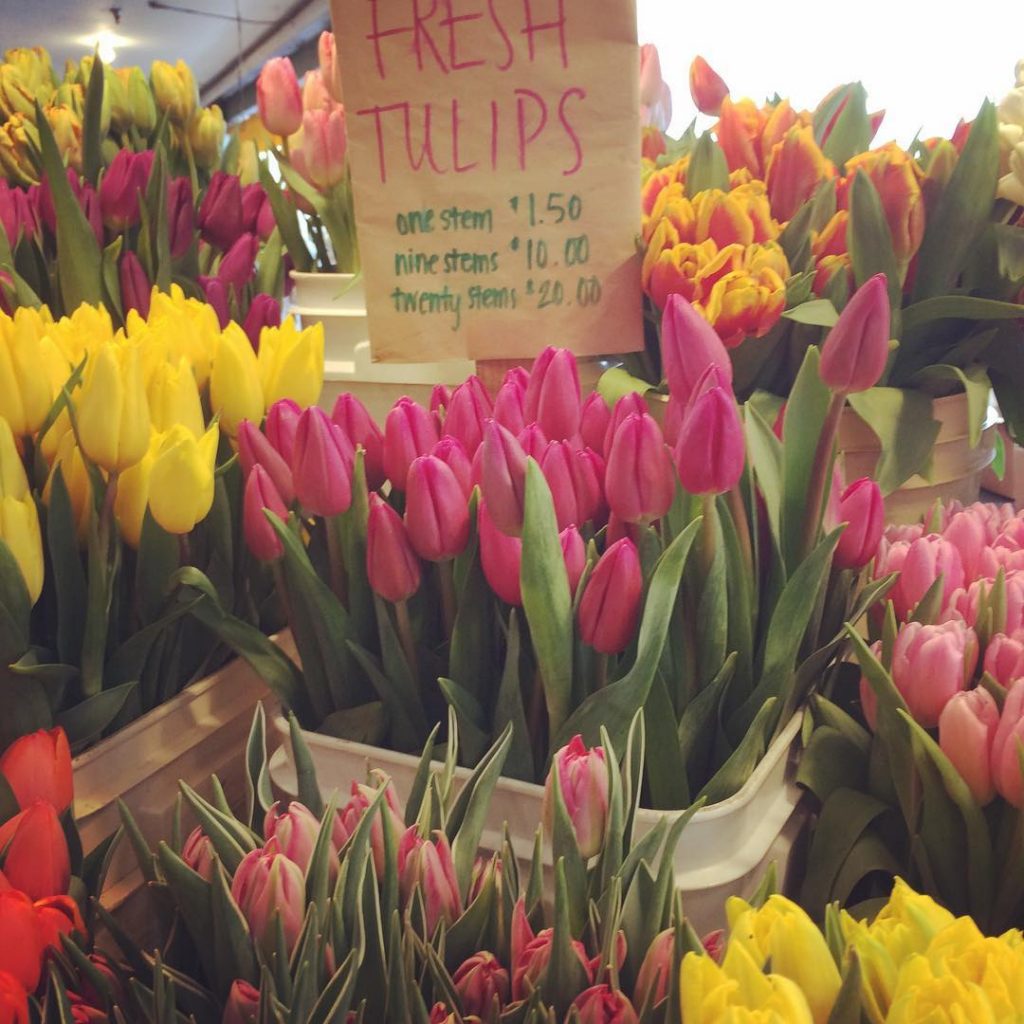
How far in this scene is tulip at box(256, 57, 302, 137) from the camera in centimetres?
100

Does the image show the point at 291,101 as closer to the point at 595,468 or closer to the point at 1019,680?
the point at 595,468

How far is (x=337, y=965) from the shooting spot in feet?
0.99

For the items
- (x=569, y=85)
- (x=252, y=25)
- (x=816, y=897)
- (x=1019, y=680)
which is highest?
(x=252, y=25)

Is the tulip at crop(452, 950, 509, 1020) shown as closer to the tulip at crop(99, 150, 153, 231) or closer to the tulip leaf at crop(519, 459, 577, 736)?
the tulip leaf at crop(519, 459, 577, 736)

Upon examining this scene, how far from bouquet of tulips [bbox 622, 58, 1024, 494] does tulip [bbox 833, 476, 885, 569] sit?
0.19 metres

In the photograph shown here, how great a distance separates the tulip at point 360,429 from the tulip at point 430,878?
0.72 ft

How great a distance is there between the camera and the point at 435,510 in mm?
437

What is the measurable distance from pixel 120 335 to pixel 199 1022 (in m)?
0.36

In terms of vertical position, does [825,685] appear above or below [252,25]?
below

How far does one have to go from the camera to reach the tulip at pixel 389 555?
1.45ft

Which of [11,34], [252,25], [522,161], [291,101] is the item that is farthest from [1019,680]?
[11,34]

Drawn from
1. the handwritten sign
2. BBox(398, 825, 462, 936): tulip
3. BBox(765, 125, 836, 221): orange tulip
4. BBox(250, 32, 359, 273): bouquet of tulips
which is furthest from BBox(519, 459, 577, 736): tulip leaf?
BBox(250, 32, 359, 273): bouquet of tulips

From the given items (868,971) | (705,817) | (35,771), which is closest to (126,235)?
(35,771)

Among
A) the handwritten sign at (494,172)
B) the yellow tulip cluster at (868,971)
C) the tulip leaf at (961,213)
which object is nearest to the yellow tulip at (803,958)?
the yellow tulip cluster at (868,971)
